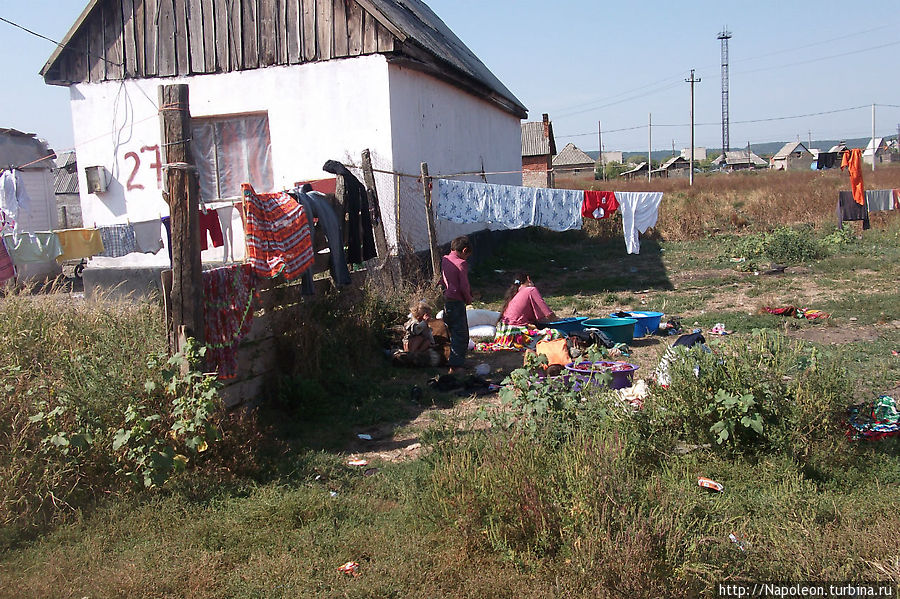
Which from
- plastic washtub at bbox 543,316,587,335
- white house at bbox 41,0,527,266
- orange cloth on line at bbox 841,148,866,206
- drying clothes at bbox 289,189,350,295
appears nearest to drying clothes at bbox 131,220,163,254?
white house at bbox 41,0,527,266

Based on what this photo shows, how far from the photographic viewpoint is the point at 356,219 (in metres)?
8.63

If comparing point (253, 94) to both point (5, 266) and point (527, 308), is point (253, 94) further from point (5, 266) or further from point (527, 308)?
point (527, 308)

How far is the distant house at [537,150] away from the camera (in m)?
36.4

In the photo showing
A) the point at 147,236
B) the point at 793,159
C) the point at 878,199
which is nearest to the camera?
the point at 147,236

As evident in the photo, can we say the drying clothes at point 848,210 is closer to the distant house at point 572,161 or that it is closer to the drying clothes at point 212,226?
the drying clothes at point 212,226

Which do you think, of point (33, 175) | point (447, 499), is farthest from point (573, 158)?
point (447, 499)

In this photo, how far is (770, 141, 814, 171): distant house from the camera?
69.6m

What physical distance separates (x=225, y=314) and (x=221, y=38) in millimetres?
8138

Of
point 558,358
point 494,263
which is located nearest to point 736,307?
point 558,358

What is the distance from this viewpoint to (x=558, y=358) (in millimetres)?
7449

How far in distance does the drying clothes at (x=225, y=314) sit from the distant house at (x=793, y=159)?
6394cm

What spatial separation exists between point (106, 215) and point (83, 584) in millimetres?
10888

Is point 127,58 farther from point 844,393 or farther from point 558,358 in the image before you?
point 844,393

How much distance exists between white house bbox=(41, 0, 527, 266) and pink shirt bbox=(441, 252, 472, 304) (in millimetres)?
3186
